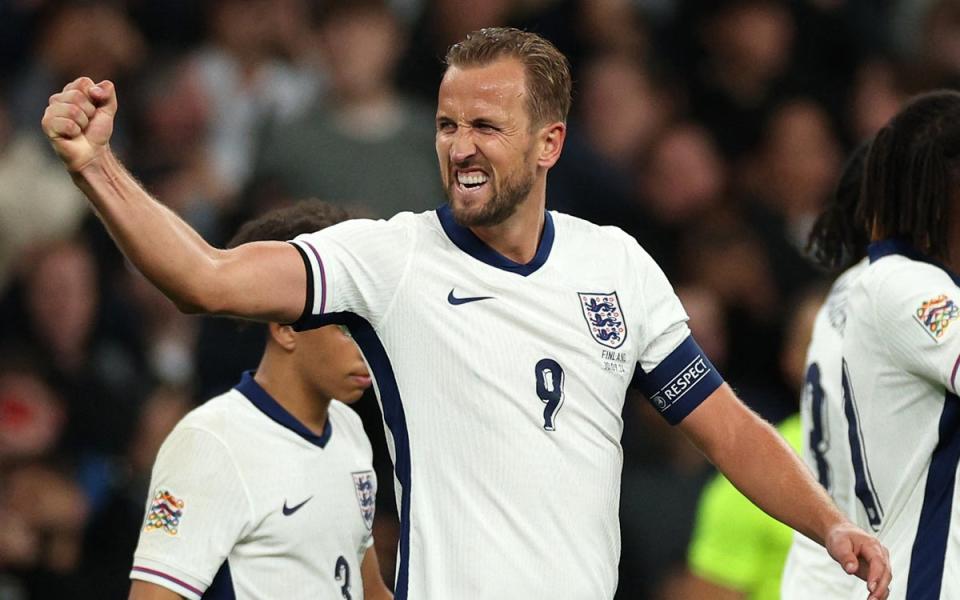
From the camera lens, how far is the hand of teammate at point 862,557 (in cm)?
365

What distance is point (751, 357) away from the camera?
8.12 metres

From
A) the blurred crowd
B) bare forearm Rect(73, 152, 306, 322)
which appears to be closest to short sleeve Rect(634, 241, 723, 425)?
bare forearm Rect(73, 152, 306, 322)

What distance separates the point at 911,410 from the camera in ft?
14.0

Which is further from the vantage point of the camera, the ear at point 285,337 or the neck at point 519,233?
the ear at point 285,337

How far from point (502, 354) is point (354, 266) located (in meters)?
0.39

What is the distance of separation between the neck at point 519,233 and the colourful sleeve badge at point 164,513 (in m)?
1.06

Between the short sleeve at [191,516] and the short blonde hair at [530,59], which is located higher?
the short blonde hair at [530,59]

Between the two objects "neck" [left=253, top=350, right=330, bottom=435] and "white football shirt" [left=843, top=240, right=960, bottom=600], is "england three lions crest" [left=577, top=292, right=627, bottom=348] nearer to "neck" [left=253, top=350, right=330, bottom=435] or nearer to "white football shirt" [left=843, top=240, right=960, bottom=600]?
"white football shirt" [left=843, top=240, right=960, bottom=600]

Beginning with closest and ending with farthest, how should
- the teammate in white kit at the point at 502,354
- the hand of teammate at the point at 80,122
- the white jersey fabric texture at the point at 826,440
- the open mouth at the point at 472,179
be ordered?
the hand of teammate at the point at 80,122
the teammate in white kit at the point at 502,354
the open mouth at the point at 472,179
the white jersey fabric texture at the point at 826,440

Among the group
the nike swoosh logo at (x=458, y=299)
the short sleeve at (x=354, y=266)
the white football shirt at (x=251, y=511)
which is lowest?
the white football shirt at (x=251, y=511)

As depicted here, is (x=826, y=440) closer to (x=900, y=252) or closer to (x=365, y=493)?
(x=900, y=252)

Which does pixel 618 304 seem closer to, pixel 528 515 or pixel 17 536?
pixel 528 515

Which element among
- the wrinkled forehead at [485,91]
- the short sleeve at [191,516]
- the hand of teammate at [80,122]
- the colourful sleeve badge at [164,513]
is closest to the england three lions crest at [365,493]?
the short sleeve at [191,516]

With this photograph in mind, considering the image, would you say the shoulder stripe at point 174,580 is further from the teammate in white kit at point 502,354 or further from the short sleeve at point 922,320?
the short sleeve at point 922,320
